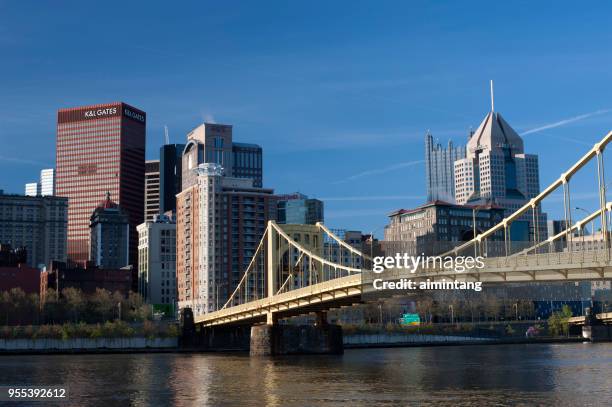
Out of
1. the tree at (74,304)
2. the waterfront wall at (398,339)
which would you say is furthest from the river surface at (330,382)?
the tree at (74,304)

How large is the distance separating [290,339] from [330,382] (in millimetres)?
40617

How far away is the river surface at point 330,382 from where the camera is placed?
52.4 meters

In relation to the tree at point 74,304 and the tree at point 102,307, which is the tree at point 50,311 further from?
the tree at point 102,307

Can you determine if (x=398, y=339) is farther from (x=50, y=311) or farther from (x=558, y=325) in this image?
(x=50, y=311)

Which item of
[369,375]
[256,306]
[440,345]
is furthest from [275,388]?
[440,345]

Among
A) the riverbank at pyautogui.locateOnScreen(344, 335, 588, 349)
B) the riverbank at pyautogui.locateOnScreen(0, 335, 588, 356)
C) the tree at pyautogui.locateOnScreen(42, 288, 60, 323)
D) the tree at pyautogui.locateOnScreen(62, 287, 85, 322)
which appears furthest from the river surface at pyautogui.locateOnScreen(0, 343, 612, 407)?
the tree at pyautogui.locateOnScreen(42, 288, 60, 323)

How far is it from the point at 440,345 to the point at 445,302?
1267 inches

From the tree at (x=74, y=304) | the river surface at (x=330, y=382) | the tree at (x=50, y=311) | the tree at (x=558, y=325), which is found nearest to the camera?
the river surface at (x=330, y=382)

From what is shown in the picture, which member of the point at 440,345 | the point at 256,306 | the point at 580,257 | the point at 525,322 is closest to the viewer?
the point at 580,257

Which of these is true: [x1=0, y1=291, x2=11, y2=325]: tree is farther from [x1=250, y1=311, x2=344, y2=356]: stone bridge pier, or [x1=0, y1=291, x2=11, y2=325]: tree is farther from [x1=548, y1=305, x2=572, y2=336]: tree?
[x1=548, y1=305, x2=572, y2=336]: tree

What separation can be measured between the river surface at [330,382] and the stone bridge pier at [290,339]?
8.88 metres

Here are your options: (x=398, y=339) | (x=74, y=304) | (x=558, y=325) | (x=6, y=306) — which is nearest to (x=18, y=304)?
(x=6, y=306)

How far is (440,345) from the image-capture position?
155750mm

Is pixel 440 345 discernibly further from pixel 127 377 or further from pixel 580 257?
pixel 580 257
